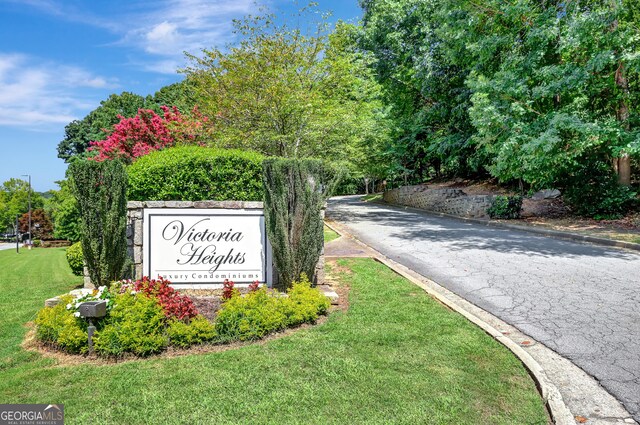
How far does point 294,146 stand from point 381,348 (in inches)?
433

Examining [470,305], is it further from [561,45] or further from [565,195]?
[565,195]

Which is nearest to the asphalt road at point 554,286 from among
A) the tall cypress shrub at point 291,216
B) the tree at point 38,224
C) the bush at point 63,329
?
the tall cypress shrub at point 291,216

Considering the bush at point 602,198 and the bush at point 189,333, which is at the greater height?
the bush at point 602,198

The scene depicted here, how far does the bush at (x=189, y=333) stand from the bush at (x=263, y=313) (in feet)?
0.43

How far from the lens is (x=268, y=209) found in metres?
5.61

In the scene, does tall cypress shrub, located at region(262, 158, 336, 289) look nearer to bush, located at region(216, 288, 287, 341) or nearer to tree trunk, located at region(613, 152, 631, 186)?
bush, located at region(216, 288, 287, 341)

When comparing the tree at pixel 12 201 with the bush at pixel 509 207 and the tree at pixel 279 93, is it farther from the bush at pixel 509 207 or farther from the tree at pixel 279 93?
the bush at pixel 509 207

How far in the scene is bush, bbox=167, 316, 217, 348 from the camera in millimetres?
4043

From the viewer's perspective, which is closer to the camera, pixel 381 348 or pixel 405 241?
pixel 381 348

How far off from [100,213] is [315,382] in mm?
3793

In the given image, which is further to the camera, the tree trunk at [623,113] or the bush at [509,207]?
the bush at [509,207]

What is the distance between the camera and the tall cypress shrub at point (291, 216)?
5.52 m

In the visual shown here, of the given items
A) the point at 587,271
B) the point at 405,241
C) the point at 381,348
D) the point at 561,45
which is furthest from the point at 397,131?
the point at 381,348

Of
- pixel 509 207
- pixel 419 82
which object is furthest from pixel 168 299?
pixel 419 82
